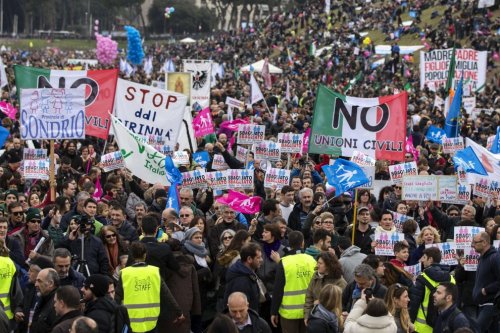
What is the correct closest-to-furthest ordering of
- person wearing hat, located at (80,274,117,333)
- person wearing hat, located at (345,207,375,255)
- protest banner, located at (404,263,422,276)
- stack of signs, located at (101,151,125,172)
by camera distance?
1. person wearing hat, located at (80,274,117,333)
2. protest banner, located at (404,263,422,276)
3. person wearing hat, located at (345,207,375,255)
4. stack of signs, located at (101,151,125,172)

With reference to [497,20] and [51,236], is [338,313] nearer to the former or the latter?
[51,236]

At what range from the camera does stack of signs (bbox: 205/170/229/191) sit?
527 inches

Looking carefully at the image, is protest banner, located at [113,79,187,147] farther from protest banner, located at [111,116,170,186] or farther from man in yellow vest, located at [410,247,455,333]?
man in yellow vest, located at [410,247,455,333]

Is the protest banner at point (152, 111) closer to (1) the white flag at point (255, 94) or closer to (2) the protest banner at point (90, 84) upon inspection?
(2) the protest banner at point (90, 84)

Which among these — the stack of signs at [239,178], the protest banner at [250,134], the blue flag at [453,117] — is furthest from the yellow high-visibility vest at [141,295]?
the blue flag at [453,117]

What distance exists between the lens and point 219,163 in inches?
631

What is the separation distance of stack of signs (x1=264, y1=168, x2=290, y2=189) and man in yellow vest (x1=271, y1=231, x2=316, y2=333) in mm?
4252

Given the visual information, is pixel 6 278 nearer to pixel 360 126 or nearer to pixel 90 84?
pixel 360 126

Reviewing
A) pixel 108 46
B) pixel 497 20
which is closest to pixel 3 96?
pixel 497 20

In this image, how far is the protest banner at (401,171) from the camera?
1429 cm

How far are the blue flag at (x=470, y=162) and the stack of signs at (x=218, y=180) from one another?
2587 mm

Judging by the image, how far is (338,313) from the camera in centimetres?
852

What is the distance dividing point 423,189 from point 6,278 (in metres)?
5.25

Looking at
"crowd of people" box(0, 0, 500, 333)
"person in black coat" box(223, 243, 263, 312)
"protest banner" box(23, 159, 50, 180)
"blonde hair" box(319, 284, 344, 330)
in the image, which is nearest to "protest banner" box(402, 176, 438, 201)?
"crowd of people" box(0, 0, 500, 333)
